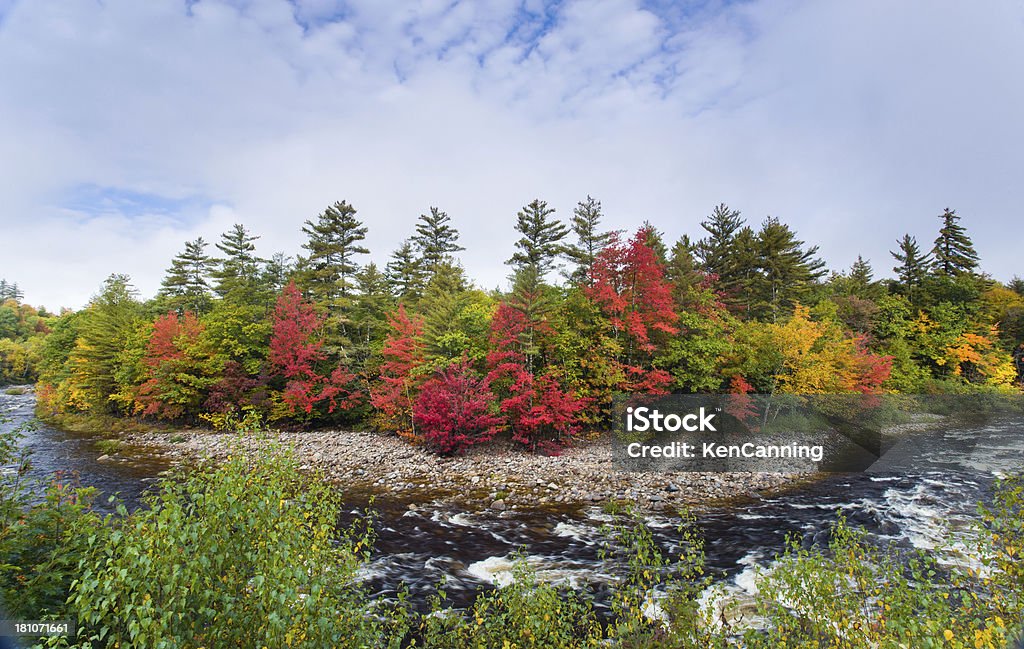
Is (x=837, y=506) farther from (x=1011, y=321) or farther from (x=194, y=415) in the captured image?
(x=1011, y=321)

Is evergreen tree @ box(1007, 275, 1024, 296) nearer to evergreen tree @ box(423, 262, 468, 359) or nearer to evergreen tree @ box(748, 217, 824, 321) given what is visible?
evergreen tree @ box(748, 217, 824, 321)

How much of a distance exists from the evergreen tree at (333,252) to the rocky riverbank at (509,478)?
28.2ft

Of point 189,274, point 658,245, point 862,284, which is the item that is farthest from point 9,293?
point 862,284

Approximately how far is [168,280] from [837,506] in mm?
44075

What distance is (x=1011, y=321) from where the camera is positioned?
31.2 metres

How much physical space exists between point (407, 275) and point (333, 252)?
335 inches

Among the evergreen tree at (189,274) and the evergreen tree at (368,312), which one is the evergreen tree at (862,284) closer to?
the evergreen tree at (368,312)

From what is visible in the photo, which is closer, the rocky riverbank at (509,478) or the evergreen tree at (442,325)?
the rocky riverbank at (509,478)

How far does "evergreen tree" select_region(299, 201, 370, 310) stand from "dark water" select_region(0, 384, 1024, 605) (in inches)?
437

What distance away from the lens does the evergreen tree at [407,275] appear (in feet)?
104

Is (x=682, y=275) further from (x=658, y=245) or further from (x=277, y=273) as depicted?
(x=277, y=273)

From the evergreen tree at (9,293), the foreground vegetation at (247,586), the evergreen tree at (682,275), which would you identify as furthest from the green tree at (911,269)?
the evergreen tree at (9,293)

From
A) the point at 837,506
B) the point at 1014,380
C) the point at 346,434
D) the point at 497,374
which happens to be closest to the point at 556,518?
the point at 497,374

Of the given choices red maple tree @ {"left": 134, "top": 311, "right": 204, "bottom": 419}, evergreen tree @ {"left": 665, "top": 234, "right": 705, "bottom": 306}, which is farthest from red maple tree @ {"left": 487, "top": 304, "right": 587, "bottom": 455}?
red maple tree @ {"left": 134, "top": 311, "right": 204, "bottom": 419}
